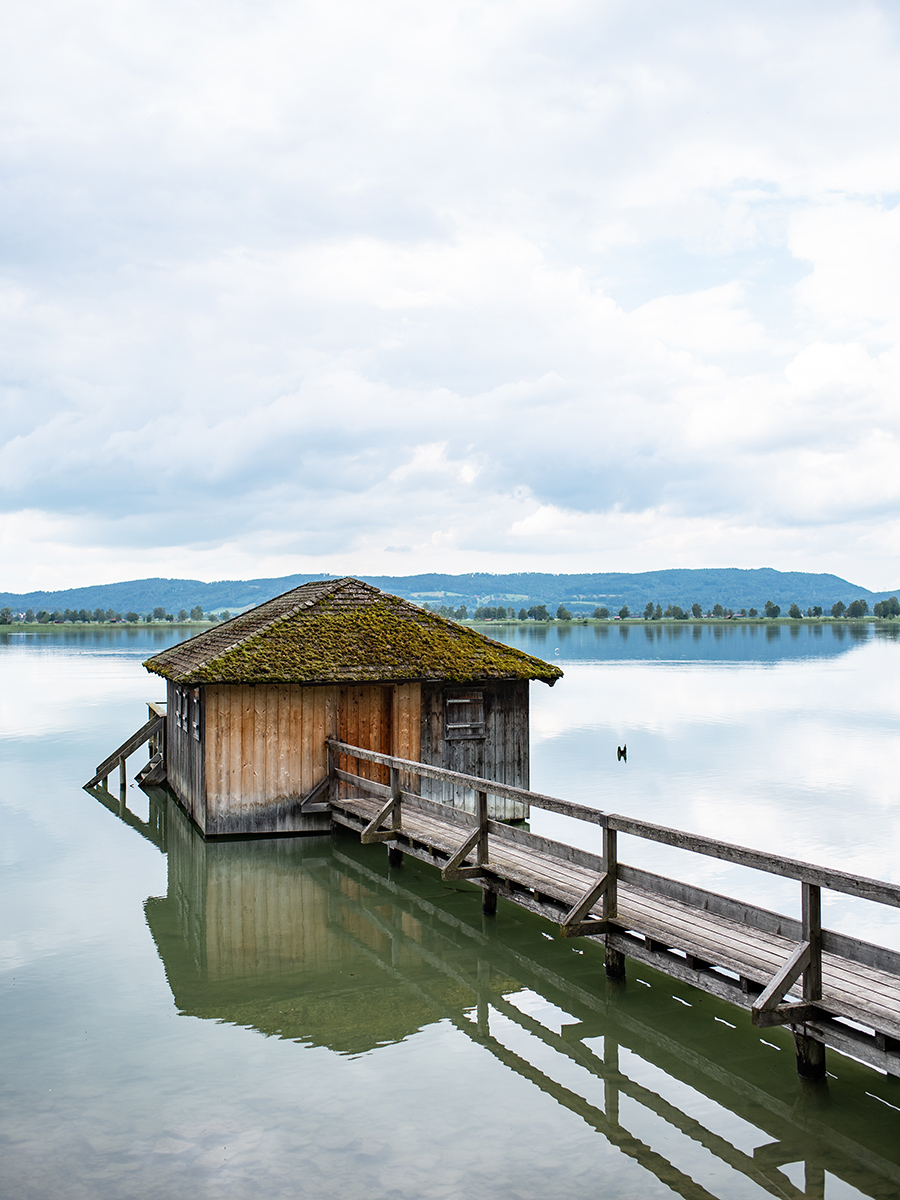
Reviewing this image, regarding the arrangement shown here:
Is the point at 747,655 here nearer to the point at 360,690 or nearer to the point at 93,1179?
the point at 360,690

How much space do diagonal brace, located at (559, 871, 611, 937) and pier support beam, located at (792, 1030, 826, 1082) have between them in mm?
2435

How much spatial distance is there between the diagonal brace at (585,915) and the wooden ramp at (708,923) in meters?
0.01

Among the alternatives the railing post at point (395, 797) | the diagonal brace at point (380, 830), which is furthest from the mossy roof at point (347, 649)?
the diagonal brace at point (380, 830)

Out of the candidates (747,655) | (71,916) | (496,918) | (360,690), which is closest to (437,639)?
(360,690)

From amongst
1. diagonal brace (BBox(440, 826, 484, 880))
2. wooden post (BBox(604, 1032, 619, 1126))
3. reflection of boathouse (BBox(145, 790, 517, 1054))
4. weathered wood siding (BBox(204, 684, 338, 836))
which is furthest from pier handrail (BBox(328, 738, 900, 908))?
weathered wood siding (BBox(204, 684, 338, 836))

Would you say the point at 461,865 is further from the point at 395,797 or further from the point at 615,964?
the point at 615,964

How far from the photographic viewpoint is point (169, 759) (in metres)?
23.3

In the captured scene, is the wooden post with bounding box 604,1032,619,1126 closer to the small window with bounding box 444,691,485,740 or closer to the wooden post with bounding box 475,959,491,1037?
the wooden post with bounding box 475,959,491,1037

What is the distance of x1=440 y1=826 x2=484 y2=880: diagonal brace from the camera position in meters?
12.4

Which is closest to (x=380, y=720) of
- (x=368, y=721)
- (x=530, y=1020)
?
(x=368, y=721)

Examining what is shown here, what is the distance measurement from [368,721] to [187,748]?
4.18 metres

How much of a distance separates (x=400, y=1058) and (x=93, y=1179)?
280 cm

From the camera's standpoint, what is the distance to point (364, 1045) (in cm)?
892

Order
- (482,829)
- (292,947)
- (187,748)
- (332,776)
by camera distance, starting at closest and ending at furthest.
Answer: (292,947) < (482,829) < (332,776) < (187,748)
